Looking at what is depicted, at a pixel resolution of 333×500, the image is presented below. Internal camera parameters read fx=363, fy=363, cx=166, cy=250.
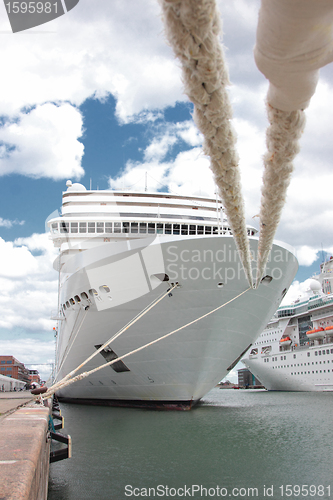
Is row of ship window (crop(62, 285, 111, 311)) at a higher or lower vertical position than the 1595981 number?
higher

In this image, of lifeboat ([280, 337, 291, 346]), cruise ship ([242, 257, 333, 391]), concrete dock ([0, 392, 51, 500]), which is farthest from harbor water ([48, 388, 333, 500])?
lifeboat ([280, 337, 291, 346])

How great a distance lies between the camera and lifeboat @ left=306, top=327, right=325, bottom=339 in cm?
4099

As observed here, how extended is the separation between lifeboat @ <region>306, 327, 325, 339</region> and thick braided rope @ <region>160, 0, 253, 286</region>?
140 ft

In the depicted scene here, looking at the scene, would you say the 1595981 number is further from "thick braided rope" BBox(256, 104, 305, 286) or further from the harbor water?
"thick braided rope" BBox(256, 104, 305, 286)

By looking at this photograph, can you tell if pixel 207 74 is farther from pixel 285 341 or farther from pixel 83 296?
pixel 285 341

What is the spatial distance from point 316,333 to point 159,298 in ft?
115

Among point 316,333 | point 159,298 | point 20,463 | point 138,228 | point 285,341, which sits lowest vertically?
point 285,341

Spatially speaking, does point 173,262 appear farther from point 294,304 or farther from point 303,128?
point 294,304

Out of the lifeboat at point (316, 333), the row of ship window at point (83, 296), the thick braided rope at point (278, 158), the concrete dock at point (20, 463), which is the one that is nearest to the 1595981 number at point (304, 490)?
the concrete dock at point (20, 463)

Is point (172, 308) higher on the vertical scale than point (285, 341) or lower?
higher

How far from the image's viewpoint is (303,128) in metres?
2.25

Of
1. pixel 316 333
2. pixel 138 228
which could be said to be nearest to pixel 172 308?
pixel 138 228

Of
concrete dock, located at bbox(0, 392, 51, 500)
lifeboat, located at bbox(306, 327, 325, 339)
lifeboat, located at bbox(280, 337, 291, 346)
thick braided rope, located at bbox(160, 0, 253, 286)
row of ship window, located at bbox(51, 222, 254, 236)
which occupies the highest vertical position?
row of ship window, located at bbox(51, 222, 254, 236)

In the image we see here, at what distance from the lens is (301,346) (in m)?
43.9
